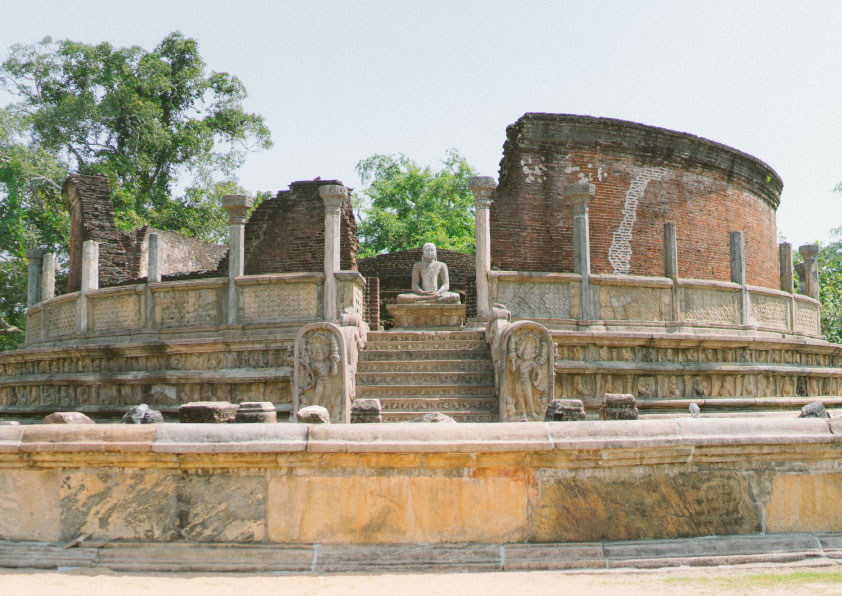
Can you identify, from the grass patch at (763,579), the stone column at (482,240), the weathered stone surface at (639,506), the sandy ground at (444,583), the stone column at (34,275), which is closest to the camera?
the sandy ground at (444,583)

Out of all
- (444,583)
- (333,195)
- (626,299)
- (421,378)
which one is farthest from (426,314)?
(444,583)

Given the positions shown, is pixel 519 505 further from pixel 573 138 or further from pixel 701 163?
pixel 701 163

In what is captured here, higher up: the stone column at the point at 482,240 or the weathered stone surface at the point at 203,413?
the stone column at the point at 482,240

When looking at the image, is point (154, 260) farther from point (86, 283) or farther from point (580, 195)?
point (580, 195)

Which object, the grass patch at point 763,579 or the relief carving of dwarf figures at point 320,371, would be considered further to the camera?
the relief carving of dwarf figures at point 320,371

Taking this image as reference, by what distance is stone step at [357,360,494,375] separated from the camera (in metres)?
10.3

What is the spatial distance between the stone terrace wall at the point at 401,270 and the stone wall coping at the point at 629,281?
771cm

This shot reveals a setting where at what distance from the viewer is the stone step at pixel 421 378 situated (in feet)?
33.2

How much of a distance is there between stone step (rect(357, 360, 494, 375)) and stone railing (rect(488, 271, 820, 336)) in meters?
1.12

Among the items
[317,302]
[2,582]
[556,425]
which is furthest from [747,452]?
[317,302]

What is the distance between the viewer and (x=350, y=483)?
3996 mm

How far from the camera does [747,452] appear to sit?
4.22 metres

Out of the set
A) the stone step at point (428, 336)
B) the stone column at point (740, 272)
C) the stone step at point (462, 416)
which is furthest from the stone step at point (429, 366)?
the stone column at point (740, 272)

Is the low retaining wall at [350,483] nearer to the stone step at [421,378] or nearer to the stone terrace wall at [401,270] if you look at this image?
the stone step at [421,378]
